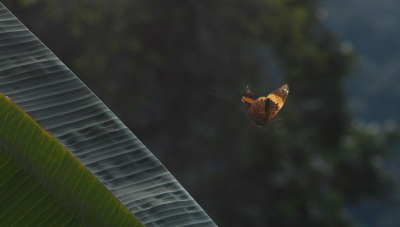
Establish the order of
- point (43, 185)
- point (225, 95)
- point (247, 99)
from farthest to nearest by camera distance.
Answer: point (225, 95)
point (247, 99)
point (43, 185)

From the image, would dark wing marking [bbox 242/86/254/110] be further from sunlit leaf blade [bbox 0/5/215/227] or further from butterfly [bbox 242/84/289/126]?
sunlit leaf blade [bbox 0/5/215/227]

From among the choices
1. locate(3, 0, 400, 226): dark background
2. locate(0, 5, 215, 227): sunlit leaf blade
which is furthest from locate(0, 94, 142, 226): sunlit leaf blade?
locate(3, 0, 400, 226): dark background

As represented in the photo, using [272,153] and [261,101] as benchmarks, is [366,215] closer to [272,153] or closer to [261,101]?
[272,153]

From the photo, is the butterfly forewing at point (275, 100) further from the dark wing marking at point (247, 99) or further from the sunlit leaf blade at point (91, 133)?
the sunlit leaf blade at point (91, 133)

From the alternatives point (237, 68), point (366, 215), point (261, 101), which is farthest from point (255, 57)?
point (366, 215)

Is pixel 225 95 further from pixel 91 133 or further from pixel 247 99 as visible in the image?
pixel 91 133

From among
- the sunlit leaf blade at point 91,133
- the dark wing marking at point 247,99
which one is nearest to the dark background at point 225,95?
the dark wing marking at point 247,99

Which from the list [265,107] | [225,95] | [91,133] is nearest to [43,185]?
[91,133]
